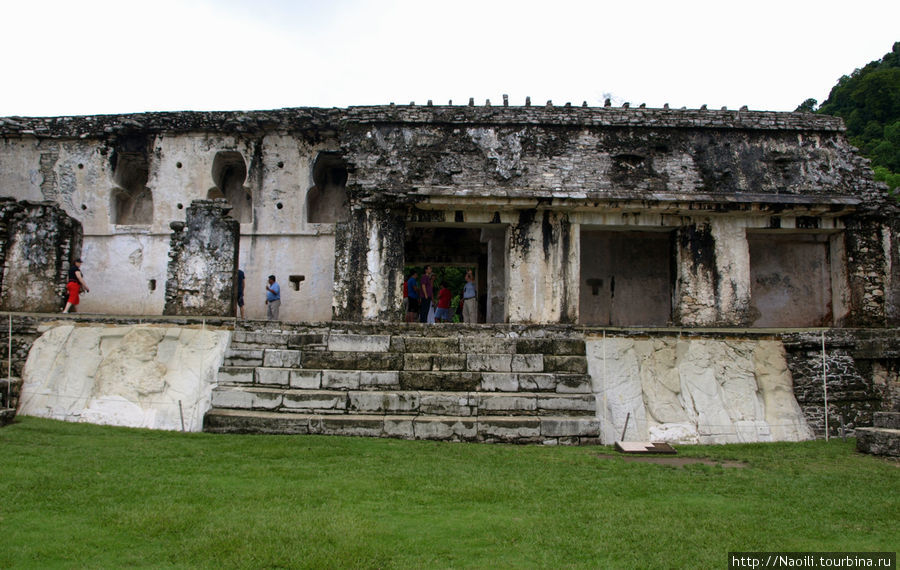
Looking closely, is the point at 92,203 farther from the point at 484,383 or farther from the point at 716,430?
the point at 716,430

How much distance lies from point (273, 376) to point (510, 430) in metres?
3.04

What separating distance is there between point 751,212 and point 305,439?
9455 millimetres

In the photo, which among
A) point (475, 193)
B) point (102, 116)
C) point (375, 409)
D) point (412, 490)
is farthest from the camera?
point (102, 116)

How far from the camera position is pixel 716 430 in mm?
8023

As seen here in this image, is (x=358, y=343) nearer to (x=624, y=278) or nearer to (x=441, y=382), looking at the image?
(x=441, y=382)

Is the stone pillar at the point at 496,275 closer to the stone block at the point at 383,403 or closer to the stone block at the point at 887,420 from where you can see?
the stone block at the point at 383,403

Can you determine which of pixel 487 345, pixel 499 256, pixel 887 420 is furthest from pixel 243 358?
pixel 887 420

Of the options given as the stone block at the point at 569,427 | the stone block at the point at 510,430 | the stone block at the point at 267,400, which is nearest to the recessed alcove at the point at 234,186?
the stone block at the point at 267,400

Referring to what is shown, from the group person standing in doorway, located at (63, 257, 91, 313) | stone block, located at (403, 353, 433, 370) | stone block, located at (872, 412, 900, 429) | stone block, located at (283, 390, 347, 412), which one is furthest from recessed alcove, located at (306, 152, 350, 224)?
stone block, located at (872, 412, 900, 429)

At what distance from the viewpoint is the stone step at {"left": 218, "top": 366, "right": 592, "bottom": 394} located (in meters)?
8.13

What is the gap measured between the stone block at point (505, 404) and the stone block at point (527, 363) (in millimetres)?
594

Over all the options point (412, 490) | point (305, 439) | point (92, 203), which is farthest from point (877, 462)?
point (92, 203)

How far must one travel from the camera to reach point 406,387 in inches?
321

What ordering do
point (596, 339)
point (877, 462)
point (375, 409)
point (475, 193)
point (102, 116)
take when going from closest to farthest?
point (877, 462)
point (375, 409)
point (596, 339)
point (475, 193)
point (102, 116)
